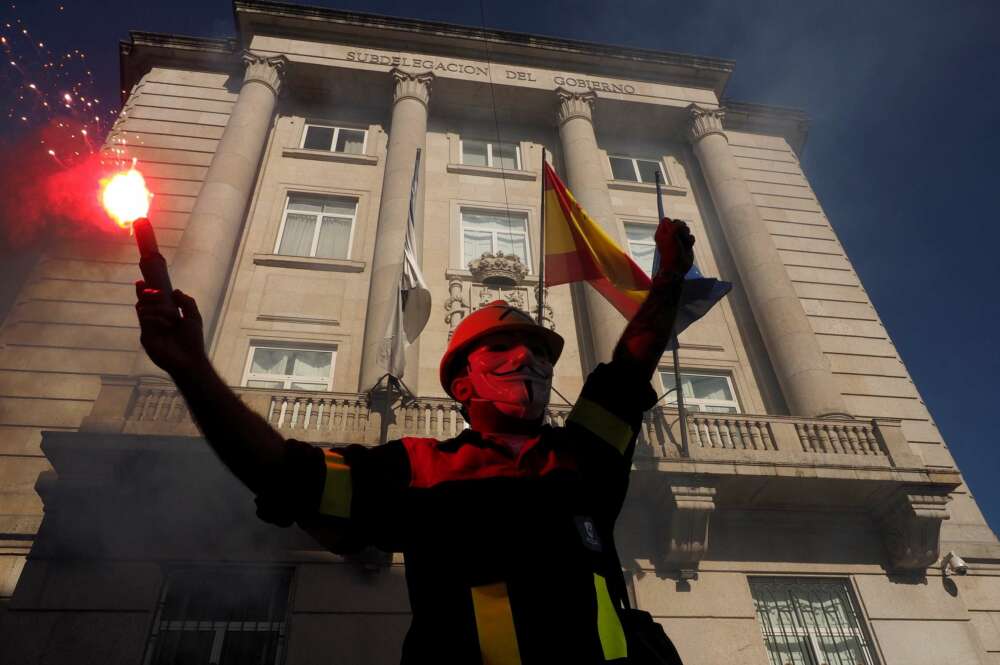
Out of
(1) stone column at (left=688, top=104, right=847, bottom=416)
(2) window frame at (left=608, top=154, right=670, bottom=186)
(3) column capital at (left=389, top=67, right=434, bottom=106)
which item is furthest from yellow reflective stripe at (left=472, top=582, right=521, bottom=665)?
(3) column capital at (left=389, top=67, right=434, bottom=106)

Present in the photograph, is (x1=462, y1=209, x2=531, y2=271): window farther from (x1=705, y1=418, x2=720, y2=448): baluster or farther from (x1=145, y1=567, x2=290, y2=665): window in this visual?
(x1=145, y1=567, x2=290, y2=665): window

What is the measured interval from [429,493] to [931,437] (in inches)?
530

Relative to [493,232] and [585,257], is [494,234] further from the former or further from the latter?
[585,257]

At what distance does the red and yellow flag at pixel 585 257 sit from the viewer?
396 inches

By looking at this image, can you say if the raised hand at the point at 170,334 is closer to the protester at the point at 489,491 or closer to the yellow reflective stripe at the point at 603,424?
the protester at the point at 489,491

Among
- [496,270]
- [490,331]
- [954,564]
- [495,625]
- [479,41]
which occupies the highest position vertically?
[479,41]

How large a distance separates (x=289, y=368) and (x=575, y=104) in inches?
431

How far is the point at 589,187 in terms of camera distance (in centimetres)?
1523

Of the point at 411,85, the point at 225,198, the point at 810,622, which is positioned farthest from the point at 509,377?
the point at 411,85

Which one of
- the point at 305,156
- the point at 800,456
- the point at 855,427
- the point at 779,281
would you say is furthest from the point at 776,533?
the point at 305,156

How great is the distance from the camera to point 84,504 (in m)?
8.43

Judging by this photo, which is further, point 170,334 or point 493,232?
point 493,232

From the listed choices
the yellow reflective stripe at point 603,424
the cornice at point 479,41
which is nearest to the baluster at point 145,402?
the yellow reflective stripe at point 603,424

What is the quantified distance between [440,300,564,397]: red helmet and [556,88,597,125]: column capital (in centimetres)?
1520
